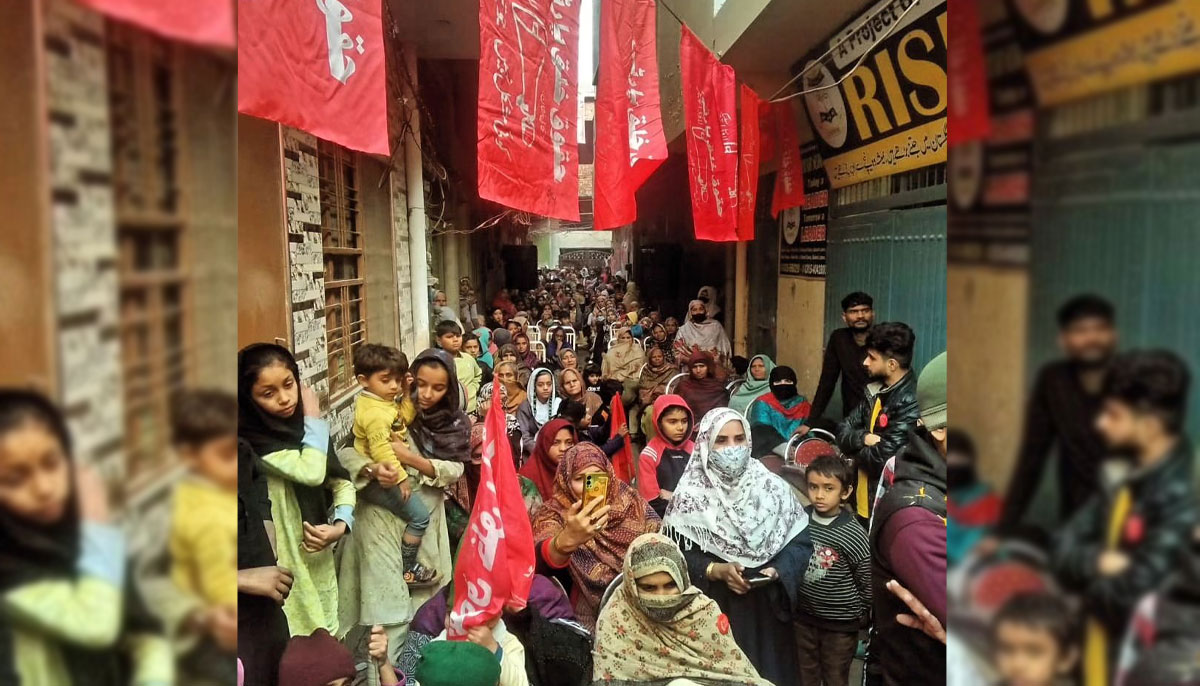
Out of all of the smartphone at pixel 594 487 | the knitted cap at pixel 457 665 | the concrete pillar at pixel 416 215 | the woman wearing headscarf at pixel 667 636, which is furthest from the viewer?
the concrete pillar at pixel 416 215

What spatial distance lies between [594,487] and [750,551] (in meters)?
A: 0.66

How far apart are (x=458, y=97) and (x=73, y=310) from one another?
483 inches

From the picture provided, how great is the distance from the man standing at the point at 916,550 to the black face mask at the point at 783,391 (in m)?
3.26

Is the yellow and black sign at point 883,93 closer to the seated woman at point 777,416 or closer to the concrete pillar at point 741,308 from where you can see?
the seated woman at point 777,416

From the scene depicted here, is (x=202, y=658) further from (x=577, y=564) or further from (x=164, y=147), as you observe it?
(x=577, y=564)

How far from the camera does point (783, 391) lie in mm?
5465

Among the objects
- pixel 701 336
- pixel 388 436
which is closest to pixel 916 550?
pixel 388 436

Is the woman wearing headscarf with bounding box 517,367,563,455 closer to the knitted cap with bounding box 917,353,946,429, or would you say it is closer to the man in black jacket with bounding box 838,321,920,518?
the man in black jacket with bounding box 838,321,920,518

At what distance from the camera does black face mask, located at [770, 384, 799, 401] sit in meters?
5.44

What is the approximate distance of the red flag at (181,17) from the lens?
46 cm

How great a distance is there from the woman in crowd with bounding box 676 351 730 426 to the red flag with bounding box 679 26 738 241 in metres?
0.96

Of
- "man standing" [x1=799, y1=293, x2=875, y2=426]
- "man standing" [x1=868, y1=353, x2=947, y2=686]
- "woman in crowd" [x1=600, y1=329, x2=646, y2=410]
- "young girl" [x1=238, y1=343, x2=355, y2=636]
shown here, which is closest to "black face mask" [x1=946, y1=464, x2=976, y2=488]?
"man standing" [x1=868, y1=353, x2=947, y2=686]

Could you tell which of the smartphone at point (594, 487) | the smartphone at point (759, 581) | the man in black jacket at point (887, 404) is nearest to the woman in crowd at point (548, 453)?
the smartphone at point (594, 487)

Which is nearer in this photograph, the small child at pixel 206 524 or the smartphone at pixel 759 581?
the small child at pixel 206 524
